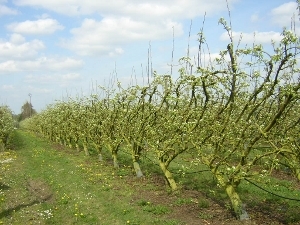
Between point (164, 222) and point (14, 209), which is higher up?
point (14, 209)

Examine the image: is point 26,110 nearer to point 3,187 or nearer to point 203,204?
point 3,187

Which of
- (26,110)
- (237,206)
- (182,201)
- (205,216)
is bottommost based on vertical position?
(205,216)

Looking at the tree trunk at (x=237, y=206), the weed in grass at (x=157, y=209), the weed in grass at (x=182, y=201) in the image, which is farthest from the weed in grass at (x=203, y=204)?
the tree trunk at (x=237, y=206)

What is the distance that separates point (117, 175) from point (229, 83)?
12.2 meters

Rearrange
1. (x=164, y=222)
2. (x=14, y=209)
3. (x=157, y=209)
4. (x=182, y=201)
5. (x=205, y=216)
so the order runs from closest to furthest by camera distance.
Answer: (x=164, y=222) → (x=205, y=216) → (x=157, y=209) → (x=182, y=201) → (x=14, y=209)

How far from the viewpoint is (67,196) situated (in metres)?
17.0

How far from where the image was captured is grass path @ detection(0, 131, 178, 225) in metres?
13.9

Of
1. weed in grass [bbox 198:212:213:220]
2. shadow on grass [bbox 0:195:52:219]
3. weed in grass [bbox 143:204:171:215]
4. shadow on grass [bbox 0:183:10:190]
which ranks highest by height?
shadow on grass [bbox 0:183:10:190]

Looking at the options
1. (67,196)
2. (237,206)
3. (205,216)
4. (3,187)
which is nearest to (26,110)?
(3,187)

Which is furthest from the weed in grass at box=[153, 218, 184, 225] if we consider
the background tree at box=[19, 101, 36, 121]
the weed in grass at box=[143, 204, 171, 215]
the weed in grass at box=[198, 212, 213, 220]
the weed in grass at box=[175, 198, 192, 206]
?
the background tree at box=[19, 101, 36, 121]

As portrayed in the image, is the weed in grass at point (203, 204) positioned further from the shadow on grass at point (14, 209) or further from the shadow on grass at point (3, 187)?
the shadow on grass at point (3, 187)

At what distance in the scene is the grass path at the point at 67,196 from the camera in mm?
13930

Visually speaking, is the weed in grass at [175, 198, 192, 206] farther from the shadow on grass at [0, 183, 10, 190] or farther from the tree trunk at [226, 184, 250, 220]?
the shadow on grass at [0, 183, 10, 190]

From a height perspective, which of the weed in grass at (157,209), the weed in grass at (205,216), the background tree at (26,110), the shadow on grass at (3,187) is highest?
the background tree at (26,110)
